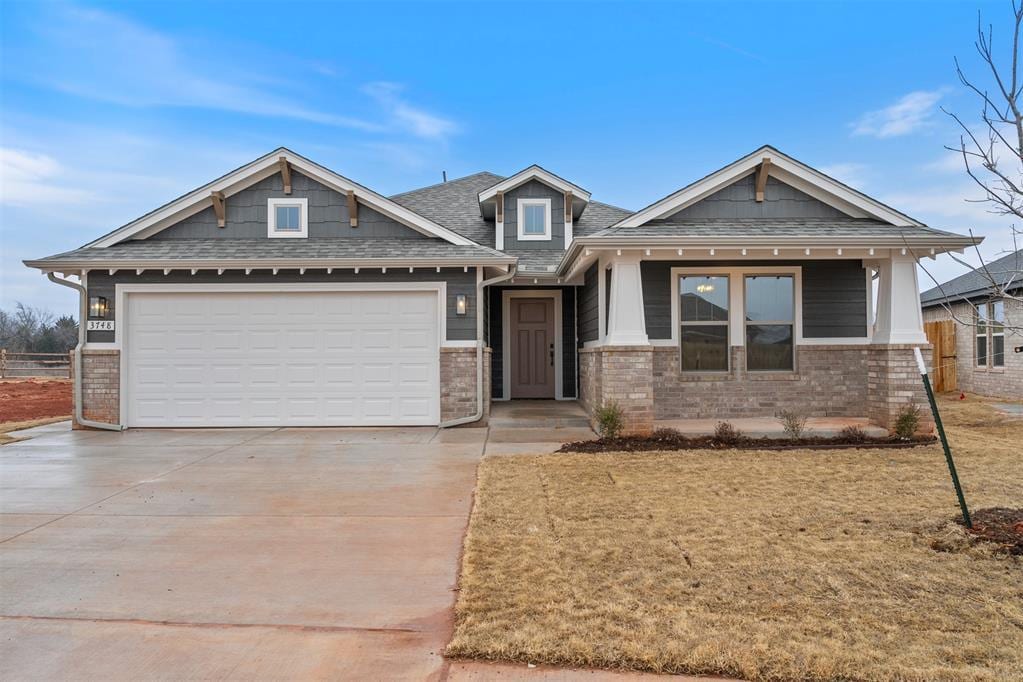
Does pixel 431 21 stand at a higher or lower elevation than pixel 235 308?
higher

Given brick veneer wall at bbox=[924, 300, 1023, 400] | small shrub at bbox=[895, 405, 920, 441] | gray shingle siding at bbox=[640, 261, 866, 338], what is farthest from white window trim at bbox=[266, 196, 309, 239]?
brick veneer wall at bbox=[924, 300, 1023, 400]

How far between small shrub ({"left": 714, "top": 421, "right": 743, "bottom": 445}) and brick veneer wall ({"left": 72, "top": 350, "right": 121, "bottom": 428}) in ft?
32.7

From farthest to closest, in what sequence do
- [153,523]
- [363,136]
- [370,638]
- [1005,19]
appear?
[363,136], [153,523], [1005,19], [370,638]

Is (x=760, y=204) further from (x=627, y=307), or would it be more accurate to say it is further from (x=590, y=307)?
(x=590, y=307)

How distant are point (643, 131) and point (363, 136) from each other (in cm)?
992

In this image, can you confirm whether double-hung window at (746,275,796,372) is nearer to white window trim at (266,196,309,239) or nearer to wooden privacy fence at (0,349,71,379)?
white window trim at (266,196,309,239)

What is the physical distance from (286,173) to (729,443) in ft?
29.2

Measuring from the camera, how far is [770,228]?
374 inches

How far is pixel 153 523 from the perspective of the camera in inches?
203

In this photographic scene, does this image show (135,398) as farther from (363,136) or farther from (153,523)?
(363,136)

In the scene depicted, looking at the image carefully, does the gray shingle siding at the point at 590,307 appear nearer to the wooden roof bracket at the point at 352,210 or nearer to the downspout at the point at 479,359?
the downspout at the point at 479,359

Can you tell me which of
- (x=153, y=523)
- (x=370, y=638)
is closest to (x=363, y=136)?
(x=153, y=523)

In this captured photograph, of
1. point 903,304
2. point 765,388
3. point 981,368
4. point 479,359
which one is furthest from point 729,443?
point 981,368

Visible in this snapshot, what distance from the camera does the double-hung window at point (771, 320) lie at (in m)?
10.2
